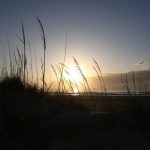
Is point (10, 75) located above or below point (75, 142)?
above

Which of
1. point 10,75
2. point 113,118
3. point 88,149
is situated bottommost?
point 88,149

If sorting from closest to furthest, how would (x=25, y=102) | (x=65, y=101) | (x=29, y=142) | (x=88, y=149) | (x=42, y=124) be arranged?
(x=88, y=149) < (x=29, y=142) < (x=42, y=124) < (x=25, y=102) < (x=65, y=101)

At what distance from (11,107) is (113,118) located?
4.14 ft

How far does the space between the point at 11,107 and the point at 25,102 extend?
42 centimetres

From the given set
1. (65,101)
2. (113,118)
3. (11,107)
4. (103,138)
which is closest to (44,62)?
(65,101)

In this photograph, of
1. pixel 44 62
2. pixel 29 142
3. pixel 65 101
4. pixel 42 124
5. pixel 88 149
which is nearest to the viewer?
pixel 88 149

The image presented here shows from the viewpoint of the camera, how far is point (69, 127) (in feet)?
14.2

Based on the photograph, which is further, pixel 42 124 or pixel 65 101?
pixel 65 101

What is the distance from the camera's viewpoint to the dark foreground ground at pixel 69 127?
12.7 ft

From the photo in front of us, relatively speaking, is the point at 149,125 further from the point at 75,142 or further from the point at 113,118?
the point at 75,142

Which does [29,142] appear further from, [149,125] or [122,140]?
[149,125]

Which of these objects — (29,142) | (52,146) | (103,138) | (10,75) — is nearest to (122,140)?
(103,138)

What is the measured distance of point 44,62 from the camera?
5.62 m

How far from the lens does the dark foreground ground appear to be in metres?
3.88
